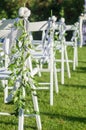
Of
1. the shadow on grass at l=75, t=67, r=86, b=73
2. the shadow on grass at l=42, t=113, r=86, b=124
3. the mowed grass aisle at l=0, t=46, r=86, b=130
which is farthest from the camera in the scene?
the shadow on grass at l=75, t=67, r=86, b=73

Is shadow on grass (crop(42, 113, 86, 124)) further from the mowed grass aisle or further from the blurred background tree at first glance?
the blurred background tree

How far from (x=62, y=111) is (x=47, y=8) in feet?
61.1

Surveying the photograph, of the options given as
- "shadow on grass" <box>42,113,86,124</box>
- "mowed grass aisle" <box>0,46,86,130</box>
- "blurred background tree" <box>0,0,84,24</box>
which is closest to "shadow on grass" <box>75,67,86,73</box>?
"mowed grass aisle" <box>0,46,86,130</box>

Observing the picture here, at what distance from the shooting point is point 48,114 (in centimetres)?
542

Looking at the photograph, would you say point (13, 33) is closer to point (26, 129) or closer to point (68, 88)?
point (26, 129)

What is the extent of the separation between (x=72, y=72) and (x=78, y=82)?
4.49 feet

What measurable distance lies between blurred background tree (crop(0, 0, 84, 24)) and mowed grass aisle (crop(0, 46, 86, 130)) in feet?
52.5

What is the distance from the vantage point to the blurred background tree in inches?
923

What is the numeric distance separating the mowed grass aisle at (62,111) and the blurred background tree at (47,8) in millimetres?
16010

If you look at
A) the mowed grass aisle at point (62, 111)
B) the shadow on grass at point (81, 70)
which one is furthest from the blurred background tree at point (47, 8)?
the mowed grass aisle at point (62, 111)

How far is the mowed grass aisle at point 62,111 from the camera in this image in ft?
16.0

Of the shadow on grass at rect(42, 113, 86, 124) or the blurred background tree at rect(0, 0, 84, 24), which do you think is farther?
the blurred background tree at rect(0, 0, 84, 24)

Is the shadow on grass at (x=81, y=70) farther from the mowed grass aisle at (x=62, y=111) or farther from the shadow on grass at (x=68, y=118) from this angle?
the shadow on grass at (x=68, y=118)

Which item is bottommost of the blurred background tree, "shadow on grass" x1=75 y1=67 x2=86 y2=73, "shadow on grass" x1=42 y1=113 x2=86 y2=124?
"shadow on grass" x1=42 y1=113 x2=86 y2=124
